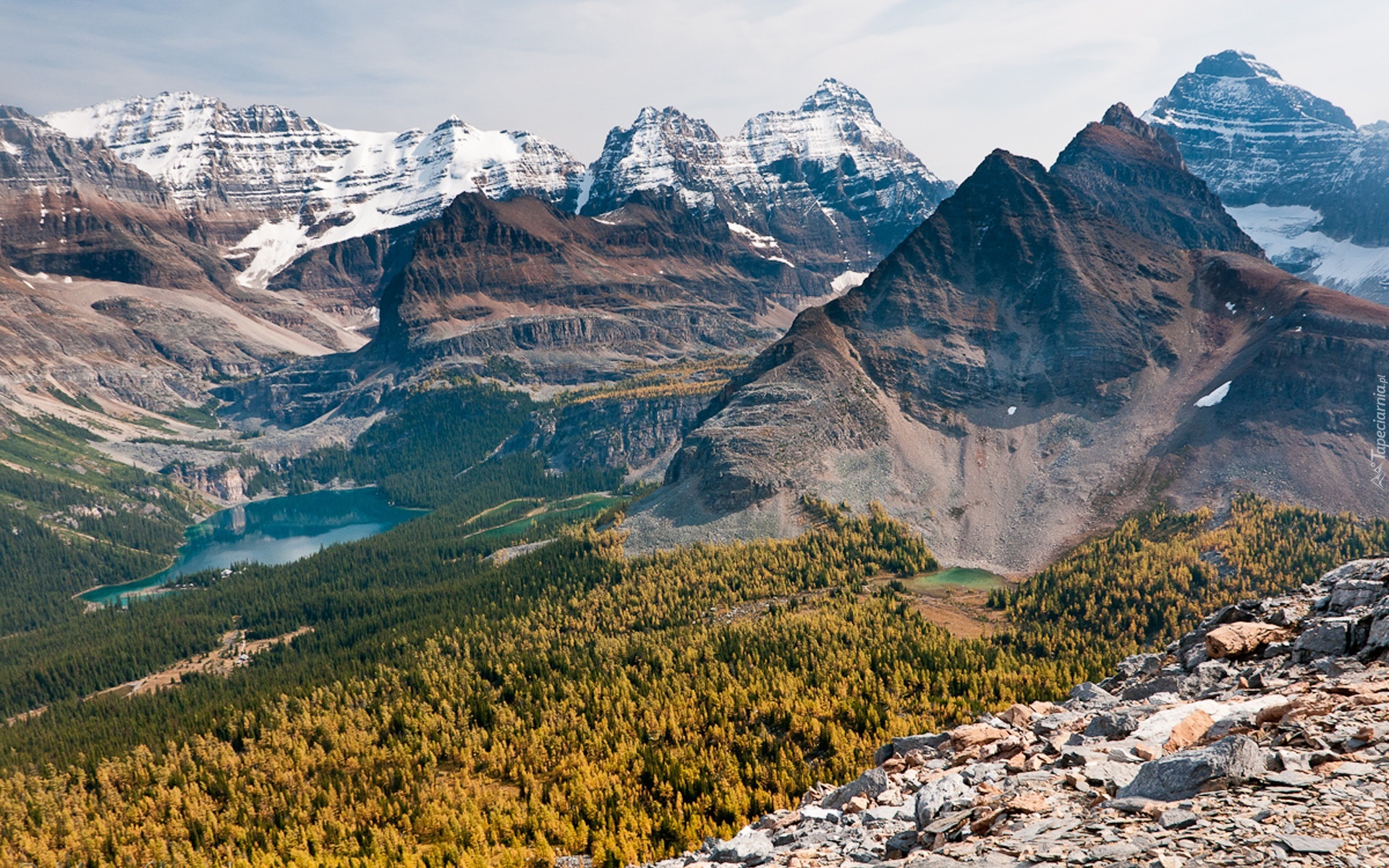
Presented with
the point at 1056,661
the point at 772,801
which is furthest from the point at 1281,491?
the point at 772,801

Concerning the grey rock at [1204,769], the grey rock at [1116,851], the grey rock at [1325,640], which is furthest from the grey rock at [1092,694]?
the grey rock at [1116,851]

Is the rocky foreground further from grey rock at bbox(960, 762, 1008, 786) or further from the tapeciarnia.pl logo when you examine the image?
the tapeciarnia.pl logo

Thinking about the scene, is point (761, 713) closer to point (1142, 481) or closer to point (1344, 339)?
point (1142, 481)

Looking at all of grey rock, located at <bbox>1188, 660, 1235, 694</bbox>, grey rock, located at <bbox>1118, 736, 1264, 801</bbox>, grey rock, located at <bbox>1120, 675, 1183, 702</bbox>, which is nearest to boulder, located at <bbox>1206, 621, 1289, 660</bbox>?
grey rock, located at <bbox>1188, 660, 1235, 694</bbox>

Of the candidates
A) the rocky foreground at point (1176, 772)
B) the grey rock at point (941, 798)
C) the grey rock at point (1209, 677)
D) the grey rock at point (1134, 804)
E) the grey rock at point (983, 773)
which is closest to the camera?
the rocky foreground at point (1176, 772)

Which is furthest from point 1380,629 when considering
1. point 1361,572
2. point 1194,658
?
point 1361,572

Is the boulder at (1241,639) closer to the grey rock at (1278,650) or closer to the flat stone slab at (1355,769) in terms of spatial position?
the grey rock at (1278,650)

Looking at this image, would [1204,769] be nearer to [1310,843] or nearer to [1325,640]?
[1310,843]
